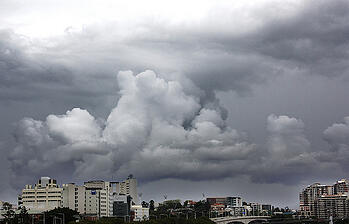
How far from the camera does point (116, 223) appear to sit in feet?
629

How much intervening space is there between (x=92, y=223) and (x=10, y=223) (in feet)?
97.0

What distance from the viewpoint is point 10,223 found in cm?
19312

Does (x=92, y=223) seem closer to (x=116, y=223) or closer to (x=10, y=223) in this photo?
(x=116, y=223)

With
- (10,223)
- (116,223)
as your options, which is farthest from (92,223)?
(10,223)

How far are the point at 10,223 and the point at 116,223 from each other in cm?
3332

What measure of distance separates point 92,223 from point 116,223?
467 inches

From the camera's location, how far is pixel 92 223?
7151 inches
